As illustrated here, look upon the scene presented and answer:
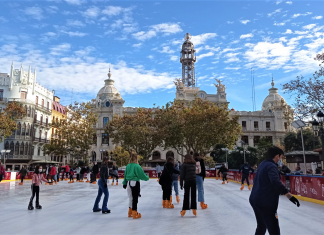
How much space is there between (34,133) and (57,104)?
1191 centimetres

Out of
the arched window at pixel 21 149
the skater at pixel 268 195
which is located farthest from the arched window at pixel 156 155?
the skater at pixel 268 195

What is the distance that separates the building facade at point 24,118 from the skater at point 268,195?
4261cm

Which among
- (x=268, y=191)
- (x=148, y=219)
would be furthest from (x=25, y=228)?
(x=268, y=191)

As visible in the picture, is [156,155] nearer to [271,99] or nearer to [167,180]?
[271,99]

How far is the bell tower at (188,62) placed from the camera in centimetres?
7694

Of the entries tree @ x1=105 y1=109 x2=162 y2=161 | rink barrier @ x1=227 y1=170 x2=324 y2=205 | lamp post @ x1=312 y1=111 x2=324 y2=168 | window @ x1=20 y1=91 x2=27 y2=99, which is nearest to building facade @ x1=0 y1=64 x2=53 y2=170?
window @ x1=20 y1=91 x2=27 y2=99

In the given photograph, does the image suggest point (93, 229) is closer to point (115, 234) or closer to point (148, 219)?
point (115, 234)

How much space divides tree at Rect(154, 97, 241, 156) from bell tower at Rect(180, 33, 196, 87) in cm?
4115

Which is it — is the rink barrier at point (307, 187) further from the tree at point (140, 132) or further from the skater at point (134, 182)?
the tree at point (140, 132)

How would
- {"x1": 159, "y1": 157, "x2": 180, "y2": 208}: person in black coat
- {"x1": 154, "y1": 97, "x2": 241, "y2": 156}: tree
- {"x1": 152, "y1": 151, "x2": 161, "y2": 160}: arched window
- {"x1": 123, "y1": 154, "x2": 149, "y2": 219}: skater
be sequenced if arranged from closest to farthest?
{"x1": 123, "y1": 154, "x2": 149, "y2": 219}: skater
{"x1": 159, "y1": 157, "x2": 180, "y2": 208}: person in black coat
{"x1": 154, "y1": 97, "x2": 241, "y2": 156}: tree
{"x1": 152, "y1": 151, "x2": 161, "y2": 160}: arched window

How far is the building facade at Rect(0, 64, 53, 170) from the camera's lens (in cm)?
4197

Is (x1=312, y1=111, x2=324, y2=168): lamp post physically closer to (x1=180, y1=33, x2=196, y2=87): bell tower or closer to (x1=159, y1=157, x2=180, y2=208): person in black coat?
(x1=159, y1=157, x2=180, y2=208): person in black coat

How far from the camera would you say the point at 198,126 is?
32.2 m

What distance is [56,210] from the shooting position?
29.5 ft
